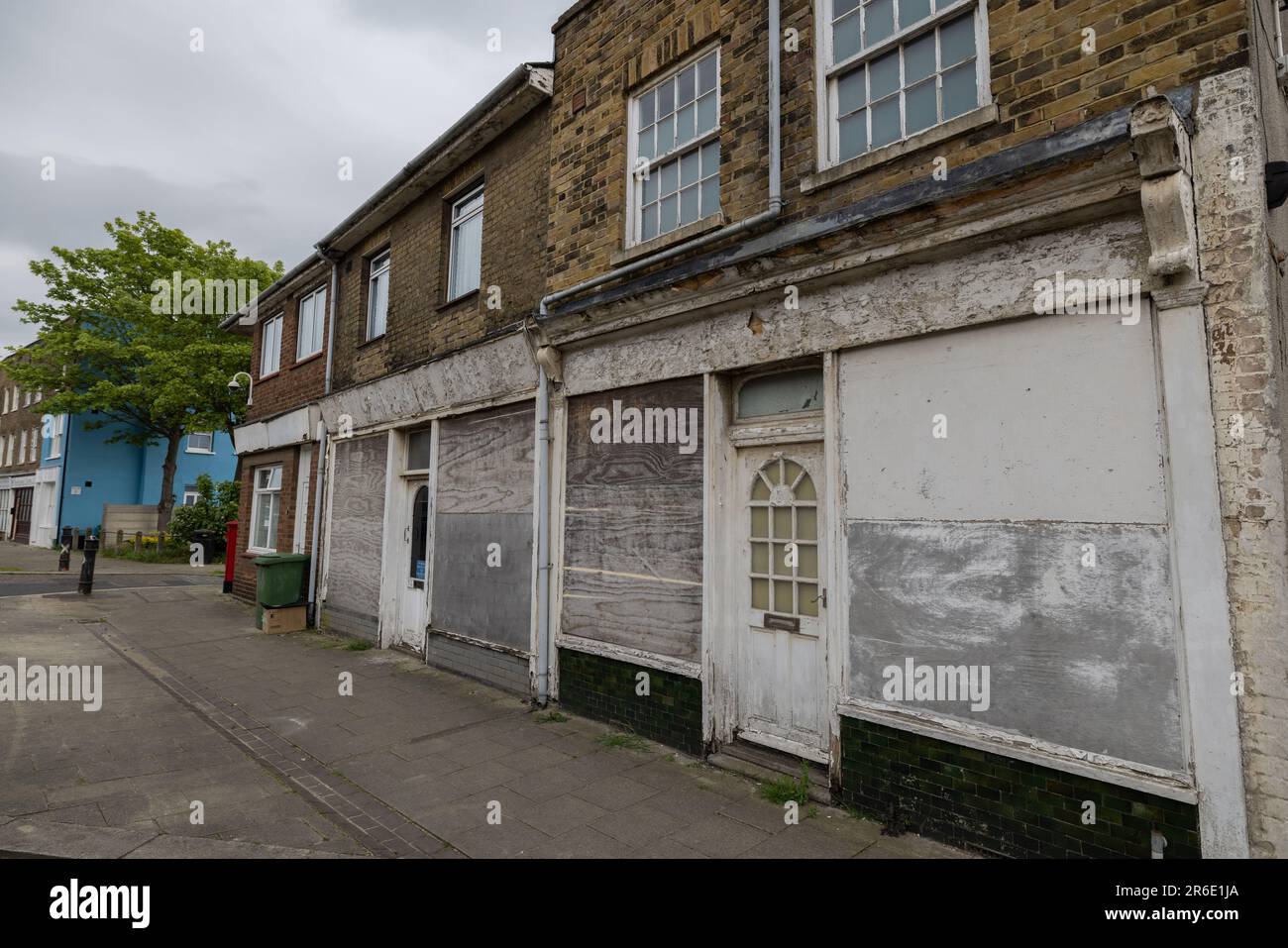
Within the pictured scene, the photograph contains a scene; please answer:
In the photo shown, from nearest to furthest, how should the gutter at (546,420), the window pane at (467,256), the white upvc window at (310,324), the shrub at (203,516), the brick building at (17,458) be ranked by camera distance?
the gutter at (546,420) → the window pane at (467,256) → the white upvc window at (310,324) → the shrub at (203,516) → the brick building at (17,458)

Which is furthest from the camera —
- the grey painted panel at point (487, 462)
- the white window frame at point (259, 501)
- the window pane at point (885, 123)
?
the white window frame at point (259, 501)

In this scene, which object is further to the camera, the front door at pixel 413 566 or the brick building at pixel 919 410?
the front door at pixel 413 566

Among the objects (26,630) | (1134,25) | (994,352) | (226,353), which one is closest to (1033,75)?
(1134,25)

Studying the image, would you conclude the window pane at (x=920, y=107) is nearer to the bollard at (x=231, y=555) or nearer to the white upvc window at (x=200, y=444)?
the bollard at (x=231, y=555)

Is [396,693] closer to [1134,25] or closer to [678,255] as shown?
[678,255]

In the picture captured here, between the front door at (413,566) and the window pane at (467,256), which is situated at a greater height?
the window pane at (467,256)

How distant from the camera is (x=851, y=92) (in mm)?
4785

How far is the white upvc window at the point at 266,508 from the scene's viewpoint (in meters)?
12.9

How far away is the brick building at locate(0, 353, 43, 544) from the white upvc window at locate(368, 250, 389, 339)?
27816 mm

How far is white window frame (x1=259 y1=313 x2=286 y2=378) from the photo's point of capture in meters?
13.5

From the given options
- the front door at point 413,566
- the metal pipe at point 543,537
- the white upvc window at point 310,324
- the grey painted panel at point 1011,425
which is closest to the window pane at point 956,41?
the grey painted panel at point 1011,425

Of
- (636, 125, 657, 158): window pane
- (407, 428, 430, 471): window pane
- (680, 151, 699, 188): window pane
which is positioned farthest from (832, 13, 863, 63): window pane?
A: (407, 428, 430, 471): window pane

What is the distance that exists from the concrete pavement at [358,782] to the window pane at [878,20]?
5.03 m

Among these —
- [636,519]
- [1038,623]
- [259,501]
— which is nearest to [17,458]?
[259,501]
